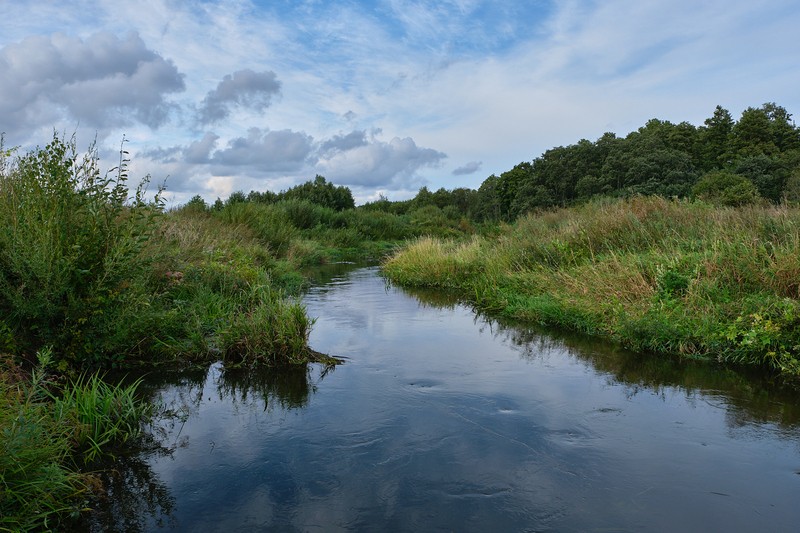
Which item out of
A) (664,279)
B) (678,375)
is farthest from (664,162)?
(678,375)

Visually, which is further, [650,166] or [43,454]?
[650,166]

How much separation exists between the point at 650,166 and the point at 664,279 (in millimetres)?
41577

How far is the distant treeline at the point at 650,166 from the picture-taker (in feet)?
142

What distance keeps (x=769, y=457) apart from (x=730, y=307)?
13.0 ft

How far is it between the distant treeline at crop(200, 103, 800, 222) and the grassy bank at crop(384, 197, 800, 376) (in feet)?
85.0

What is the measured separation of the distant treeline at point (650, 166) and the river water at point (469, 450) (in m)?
33.4

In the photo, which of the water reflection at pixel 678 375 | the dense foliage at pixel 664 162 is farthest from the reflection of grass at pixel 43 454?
the dense foliage at pixel 664 162

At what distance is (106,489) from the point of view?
4.51m

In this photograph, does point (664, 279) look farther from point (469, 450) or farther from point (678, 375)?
point (469, 450)

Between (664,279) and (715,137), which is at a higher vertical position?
(715,137)

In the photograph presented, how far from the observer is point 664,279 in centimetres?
985

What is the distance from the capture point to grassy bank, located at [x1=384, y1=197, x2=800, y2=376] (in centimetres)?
812

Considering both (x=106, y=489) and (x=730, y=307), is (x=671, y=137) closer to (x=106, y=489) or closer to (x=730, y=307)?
(x=730, y=307)

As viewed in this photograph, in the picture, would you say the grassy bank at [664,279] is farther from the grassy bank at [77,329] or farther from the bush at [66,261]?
the bush at [66,261]
